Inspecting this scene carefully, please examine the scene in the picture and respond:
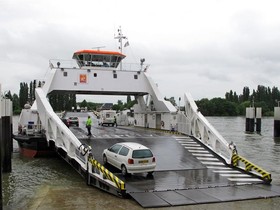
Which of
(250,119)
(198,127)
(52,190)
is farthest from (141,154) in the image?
(250,119)

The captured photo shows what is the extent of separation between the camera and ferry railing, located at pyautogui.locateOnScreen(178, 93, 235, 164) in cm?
2053

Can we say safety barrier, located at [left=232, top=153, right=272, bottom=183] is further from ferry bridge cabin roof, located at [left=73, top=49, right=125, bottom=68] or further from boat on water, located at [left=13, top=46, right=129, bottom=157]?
ferry bridge cabin roof, located at [left=73, top=49, right=125, bottom=68]

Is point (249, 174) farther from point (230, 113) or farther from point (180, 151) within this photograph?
point (230, 113)

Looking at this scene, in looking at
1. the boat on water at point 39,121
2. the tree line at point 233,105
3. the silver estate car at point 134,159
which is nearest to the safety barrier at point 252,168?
the silver estate car at point 134,159

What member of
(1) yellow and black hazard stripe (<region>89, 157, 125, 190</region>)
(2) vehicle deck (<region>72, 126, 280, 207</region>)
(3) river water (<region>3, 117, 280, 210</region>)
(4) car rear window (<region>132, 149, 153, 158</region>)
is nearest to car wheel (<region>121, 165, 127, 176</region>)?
(2) vehicle deck (<region>72, 126, 280, 207</region>)

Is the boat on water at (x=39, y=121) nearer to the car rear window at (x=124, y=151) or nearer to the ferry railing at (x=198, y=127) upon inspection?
the car rear window at (x=124, y=151)

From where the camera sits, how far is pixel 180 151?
790 inches

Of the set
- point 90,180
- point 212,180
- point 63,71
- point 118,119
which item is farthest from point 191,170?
point 118,119

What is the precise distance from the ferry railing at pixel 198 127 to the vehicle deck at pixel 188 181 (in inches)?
32.8

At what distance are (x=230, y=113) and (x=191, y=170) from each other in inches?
4623

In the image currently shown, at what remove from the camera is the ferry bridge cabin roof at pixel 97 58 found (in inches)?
1344

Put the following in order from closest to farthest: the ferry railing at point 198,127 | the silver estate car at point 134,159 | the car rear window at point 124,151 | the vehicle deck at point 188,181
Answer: the vehicle deck at point 188,181 → the silver estate car at point 134,159 → the car rear window at point 124,151 → the ferry railing at point 198,127

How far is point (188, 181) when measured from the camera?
48.2ft

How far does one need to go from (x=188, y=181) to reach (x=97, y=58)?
877 inches
